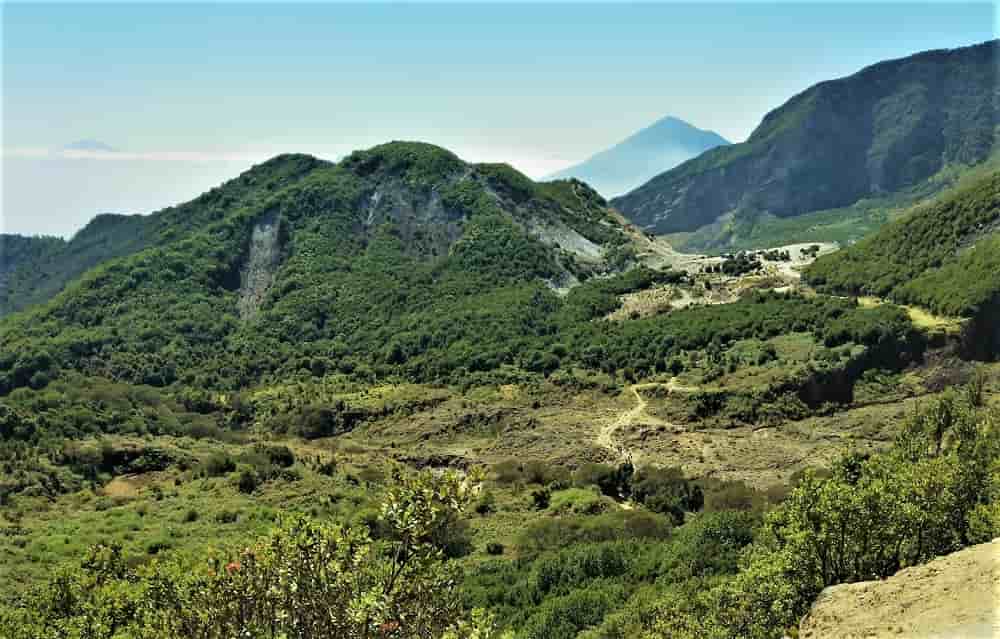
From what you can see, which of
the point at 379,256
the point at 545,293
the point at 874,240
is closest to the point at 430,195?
the point at 379,256

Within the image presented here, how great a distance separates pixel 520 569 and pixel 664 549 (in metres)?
6.53

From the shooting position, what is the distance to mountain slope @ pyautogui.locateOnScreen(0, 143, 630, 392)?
284 ft

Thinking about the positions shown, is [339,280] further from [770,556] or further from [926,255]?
[770,556]

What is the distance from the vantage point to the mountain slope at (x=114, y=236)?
135 m

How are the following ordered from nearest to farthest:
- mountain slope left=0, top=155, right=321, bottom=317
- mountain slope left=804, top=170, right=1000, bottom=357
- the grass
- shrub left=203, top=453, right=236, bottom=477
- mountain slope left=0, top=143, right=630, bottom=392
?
1. shrub left=203, top=453, right=236, bottom=477
2. the grass
3. mountain slope left=804, top=170, right=1000, bottom=357
4. mountain slope left=0, top=143, right=630, bottom=392
5. mountain slope left=0, top=155, right=321, bottom=317

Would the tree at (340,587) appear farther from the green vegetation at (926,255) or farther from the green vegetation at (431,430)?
the green vegetation at (926,255)

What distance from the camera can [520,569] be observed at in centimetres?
3447

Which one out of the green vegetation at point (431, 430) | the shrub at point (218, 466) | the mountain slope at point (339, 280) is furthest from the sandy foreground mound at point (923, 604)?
Answer: the mountain slope at point (339, 280)

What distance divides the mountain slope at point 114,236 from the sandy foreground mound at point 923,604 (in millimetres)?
127065

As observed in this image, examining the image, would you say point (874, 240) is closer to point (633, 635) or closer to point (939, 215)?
point (939, 215)

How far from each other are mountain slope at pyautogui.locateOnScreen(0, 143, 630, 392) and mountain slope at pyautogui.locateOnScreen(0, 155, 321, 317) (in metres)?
1.68

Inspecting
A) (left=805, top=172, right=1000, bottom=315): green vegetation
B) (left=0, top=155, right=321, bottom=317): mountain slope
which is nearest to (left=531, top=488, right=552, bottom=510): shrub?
(left=805, top=172, right=1000, bottom=315): green vegetation

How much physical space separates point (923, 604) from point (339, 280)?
312 feet

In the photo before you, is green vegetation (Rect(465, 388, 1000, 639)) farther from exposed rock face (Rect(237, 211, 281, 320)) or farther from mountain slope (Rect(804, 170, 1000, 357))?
exposed rock face (Rect(237, 211, 281, 320))
